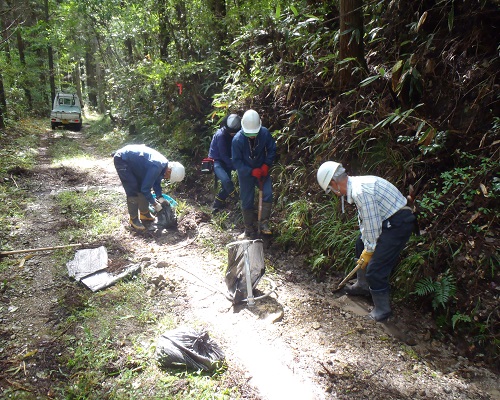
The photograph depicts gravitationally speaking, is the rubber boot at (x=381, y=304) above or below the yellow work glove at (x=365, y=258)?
below

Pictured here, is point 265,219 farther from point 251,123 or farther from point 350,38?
point 350,38

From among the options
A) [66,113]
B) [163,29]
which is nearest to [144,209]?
[163,29]

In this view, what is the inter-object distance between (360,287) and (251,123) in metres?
2.64

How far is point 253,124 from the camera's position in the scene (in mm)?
4898

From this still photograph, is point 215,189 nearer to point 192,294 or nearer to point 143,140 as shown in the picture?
point 192,294

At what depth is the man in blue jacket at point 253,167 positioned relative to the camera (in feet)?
16.8

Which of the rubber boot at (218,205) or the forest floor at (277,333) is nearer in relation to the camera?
the forest floor at (277,333)

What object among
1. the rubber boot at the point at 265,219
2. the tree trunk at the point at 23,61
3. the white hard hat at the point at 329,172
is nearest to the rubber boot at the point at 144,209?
the rubber boot at the point at 265,219

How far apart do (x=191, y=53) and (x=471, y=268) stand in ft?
30.1

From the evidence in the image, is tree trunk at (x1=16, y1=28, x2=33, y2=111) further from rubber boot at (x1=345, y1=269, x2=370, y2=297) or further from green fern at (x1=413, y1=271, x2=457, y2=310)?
green fern at (x1=413, y1=271, x2=457, y2=310)

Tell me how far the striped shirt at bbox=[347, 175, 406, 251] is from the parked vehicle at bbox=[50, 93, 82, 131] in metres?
17.2

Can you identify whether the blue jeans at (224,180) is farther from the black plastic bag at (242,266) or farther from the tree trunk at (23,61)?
the tree trunk at (23,61)

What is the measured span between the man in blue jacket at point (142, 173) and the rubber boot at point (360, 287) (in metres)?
2.96

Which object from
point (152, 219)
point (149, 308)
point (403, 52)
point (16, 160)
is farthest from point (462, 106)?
point (16, 160)
